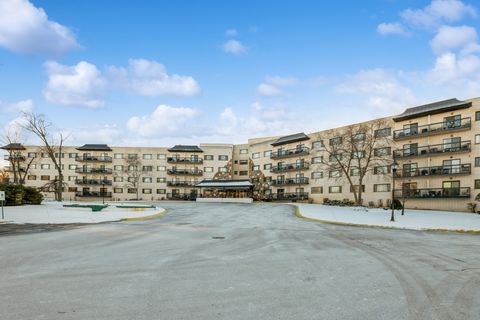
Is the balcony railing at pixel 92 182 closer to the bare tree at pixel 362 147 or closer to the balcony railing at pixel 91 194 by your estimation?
the balcony railing at pixel 91 194

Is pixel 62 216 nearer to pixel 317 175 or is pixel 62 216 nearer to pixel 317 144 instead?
pixel 317 175

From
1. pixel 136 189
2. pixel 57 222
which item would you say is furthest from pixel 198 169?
pixel 57 222

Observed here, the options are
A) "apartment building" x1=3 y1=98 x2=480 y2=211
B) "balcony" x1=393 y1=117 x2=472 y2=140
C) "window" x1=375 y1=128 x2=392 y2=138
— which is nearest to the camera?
"balcony" x1=393 y1=117 x2=472 y2=140

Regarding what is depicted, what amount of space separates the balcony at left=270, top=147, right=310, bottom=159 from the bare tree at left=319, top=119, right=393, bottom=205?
7639 mm

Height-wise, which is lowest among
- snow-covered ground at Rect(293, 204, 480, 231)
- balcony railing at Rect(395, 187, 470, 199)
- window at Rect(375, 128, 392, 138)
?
snow-covered ground at Rect(293, 204, 480, 231)

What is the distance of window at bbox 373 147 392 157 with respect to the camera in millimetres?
49925

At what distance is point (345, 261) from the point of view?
10.1 metres

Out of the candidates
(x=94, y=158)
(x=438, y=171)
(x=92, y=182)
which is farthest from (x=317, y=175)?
(x=94, y=158)

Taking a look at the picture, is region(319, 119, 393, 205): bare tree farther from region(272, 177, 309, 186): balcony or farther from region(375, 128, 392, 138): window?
region(272, 177, 309, 186): balcony

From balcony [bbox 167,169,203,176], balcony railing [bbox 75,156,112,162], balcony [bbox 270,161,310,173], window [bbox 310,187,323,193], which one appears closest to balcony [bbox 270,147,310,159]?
balcony [bbox 270,161,310,173]

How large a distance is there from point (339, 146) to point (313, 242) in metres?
44.1

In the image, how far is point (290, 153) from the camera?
222 ft

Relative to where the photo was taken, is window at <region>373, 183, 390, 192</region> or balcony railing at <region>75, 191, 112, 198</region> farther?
balcony railing at <region>75, 191, 112, 198</region>

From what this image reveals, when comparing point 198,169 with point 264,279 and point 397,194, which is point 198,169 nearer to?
point 397,194
